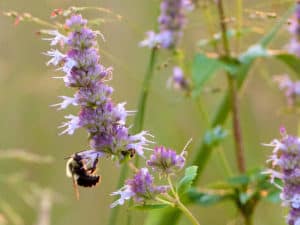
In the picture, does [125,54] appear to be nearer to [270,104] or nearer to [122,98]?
[122,98]

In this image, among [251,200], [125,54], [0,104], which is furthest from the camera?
[125,54]

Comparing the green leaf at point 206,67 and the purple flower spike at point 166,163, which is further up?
the purple flower spike at point 166,163

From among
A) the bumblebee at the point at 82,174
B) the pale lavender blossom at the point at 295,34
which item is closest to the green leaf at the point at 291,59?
the pale lavender blossom at the point at 295,34

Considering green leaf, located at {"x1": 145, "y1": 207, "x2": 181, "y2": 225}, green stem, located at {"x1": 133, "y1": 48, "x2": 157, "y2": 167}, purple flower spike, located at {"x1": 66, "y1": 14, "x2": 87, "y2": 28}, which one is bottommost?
green leaf, located at {"x1": 145, "y1": 207, "x2": 181, "y2": 225}

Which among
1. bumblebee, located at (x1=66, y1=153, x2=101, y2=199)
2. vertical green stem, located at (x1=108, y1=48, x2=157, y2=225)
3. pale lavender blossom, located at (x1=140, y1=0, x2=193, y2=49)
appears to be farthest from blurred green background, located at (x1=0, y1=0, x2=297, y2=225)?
bumblebee, located at (x1=66, y1=153, x2=101, y2=199)

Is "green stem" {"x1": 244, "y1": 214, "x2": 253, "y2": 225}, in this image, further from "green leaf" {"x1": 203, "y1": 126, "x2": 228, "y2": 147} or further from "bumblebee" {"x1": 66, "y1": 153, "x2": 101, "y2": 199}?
"bumblebee" {"x1": 66, "y1": 153, "x2": 101, "y2": 199}

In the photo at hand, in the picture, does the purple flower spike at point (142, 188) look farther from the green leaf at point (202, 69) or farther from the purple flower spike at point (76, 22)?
the green leaf at point (202, 69)

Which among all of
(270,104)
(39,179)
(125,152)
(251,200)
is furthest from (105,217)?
(125,152)
